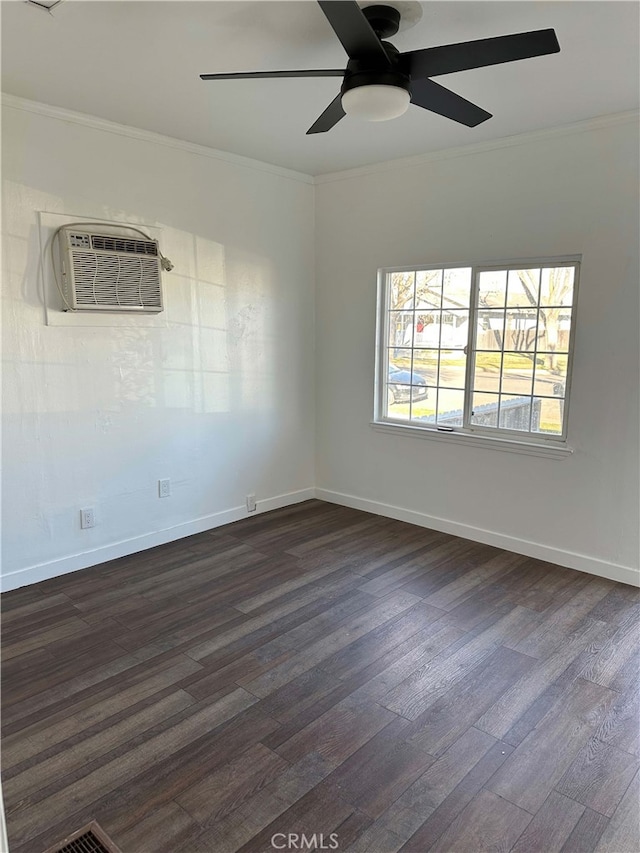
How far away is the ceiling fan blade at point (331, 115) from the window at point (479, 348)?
1.66 meters

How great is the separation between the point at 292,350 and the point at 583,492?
249cm

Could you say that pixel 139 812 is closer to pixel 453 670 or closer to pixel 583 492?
pixel 453 670

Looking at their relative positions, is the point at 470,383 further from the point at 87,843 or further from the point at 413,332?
the point at 87,843

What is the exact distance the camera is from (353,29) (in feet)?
5.93

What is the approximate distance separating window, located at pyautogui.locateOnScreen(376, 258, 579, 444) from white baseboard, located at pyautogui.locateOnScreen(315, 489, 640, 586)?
701mm

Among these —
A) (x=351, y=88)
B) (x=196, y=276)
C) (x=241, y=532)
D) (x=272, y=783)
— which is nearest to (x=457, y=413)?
(x=241, y=532)

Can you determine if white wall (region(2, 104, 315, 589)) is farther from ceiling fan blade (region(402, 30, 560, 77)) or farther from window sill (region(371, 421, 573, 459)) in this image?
ceiling fan blade (region(402, 30, 560, 77))

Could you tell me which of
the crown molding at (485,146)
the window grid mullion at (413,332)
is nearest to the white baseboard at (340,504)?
the window grid mullion at (413,332)

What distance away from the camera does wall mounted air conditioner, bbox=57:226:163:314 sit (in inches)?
127

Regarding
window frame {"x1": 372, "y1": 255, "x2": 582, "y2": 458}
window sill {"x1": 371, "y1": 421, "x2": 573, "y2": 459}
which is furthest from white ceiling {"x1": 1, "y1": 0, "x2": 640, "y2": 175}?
window sill {"x1": 371, "y1": 421, "x2": 573, "y2": 459}

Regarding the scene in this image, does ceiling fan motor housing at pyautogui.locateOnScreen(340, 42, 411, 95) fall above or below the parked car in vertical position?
above

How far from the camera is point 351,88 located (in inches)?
83.0

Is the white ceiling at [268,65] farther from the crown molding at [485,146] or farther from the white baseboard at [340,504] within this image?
the white baseboard at [340,504]

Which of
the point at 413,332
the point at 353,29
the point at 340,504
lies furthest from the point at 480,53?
the point at 340,504
